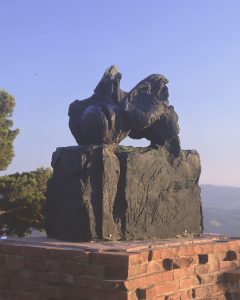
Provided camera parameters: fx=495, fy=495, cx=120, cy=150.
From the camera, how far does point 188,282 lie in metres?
4.41

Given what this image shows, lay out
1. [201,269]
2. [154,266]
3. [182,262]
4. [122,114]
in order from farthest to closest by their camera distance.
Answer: [122,114] → [201,269] → [182,262] → [154,266]

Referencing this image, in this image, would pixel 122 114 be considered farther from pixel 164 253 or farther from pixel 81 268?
pixel 81 268

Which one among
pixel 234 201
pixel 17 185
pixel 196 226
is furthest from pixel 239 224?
pixel 234 201

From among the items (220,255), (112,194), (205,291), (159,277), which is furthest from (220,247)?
(112,194)

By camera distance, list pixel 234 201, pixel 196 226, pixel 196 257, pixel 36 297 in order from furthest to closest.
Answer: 1. pixel 234 201
2. pixel 196 226
3. pixel 196 257
4. pixel 36 297

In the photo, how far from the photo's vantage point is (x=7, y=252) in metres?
4.28

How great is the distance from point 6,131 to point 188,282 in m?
9.24

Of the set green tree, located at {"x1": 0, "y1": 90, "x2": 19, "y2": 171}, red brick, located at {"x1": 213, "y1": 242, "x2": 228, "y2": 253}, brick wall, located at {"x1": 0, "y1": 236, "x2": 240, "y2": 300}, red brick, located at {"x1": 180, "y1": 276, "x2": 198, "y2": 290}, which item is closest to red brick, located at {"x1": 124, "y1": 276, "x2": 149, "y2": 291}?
brick wall, located at {"x1": 0, "y1": 236, "x2": 240, "y2": 300}

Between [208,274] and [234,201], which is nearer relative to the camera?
[208,274]

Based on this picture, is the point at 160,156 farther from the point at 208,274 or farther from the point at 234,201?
the point at 234,201

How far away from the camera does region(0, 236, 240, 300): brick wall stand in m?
3.72

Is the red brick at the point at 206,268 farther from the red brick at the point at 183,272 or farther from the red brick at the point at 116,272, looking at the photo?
the red brick at the point at 116,272

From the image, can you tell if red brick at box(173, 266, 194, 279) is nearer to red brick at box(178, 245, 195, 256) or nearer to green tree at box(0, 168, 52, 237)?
red brick at box(178, 245, 195, 256)

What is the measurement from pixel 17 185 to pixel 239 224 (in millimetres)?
46559
